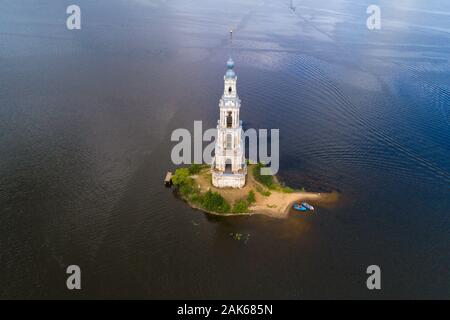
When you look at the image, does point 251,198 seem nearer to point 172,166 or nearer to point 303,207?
point 303,207

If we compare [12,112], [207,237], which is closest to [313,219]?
[207,237]

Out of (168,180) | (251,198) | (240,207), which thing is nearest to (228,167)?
(251,198)

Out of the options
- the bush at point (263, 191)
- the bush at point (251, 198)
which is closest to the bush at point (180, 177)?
the bush at point (251, 198)

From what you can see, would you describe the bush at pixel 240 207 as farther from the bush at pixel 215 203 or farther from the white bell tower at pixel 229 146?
the white bell tower at pixel 229 146

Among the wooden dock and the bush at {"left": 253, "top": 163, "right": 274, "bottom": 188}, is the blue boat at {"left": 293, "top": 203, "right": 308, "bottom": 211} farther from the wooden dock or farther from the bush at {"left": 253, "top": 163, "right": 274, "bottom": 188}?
the wooden dock
